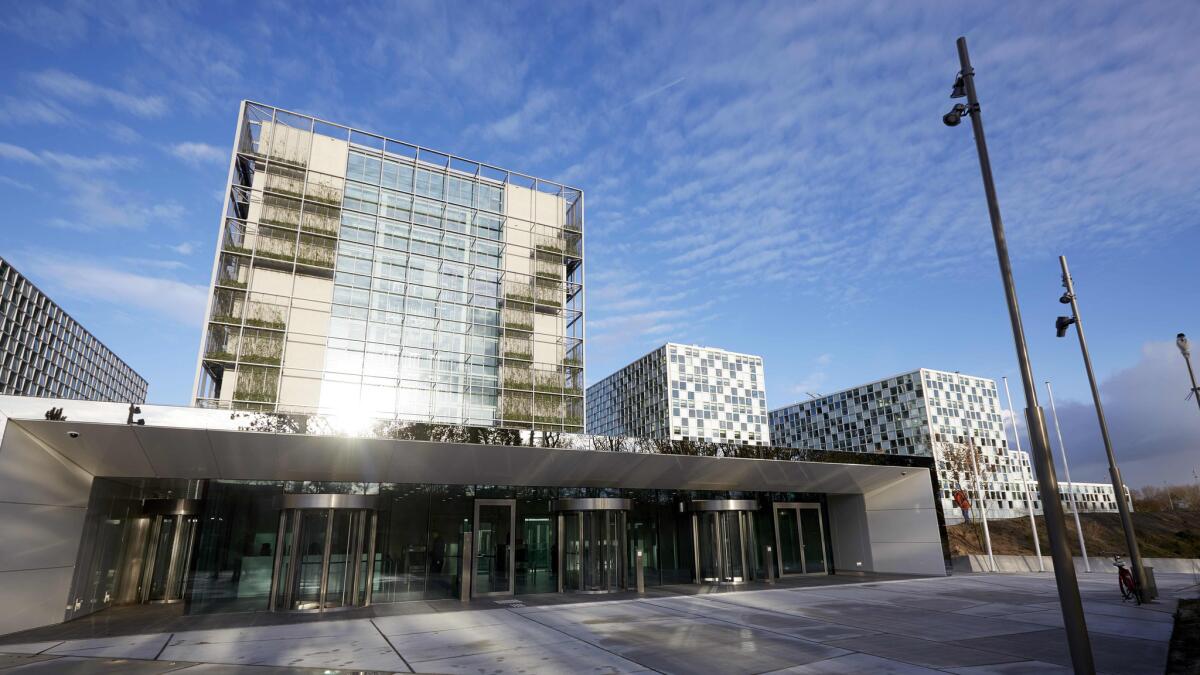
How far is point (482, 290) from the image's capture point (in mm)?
35406

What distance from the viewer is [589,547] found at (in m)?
20.8

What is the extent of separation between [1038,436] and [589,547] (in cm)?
1514

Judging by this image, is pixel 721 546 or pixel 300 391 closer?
pixel 721 546

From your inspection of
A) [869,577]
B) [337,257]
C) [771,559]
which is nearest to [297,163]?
[337,257]

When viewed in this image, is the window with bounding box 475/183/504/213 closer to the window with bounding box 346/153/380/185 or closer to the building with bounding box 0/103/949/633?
the building with bounding box 0/103/949/633

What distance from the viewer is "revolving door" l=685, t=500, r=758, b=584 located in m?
23.0

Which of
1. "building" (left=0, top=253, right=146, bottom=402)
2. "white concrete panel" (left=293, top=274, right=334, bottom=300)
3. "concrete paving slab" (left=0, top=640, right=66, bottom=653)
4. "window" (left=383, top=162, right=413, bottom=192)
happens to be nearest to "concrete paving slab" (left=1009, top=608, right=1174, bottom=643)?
"concrete paving slab" (left=0, top=640, right=66, bottom=653)

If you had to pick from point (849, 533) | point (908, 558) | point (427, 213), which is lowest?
point (908, 558)

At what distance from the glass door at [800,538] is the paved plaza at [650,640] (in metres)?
8.61

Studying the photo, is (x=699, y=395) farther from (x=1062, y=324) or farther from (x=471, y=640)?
(x=471, y=640)

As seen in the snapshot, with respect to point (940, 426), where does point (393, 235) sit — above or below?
above

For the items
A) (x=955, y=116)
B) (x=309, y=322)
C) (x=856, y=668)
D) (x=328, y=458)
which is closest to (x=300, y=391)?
(x=309, y=322)

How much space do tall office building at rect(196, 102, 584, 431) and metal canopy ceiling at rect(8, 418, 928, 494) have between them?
39.8 ft

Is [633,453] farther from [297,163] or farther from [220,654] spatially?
[297,163]
